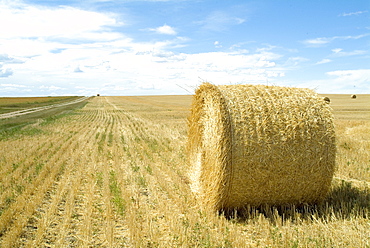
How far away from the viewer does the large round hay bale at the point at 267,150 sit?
211 inches

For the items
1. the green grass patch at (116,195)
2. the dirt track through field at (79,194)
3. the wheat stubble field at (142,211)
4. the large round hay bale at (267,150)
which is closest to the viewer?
the wheat stubble field at (142,211)

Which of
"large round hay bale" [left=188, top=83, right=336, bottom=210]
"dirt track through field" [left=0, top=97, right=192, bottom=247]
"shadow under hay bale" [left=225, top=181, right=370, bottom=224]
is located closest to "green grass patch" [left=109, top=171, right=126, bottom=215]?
"dirt track through field" [left=0, top=97, right=192, bottom=247]

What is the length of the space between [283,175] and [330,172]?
0.91m

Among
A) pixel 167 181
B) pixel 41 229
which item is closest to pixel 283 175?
pixel 167 181

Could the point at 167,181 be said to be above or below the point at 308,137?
below

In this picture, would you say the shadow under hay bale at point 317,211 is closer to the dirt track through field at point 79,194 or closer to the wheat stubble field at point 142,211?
the wheat stubble field at point 142,211

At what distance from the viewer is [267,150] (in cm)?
538

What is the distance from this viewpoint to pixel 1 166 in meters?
8.86

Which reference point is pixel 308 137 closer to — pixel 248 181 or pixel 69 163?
pixel 248 181

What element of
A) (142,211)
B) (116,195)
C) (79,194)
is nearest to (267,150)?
(142,211)

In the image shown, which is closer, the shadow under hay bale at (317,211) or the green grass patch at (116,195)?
the shadow under hay bale at (317,211)

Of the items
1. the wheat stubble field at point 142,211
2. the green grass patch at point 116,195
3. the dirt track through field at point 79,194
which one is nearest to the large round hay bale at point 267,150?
the wheat stubble field at point 142,211

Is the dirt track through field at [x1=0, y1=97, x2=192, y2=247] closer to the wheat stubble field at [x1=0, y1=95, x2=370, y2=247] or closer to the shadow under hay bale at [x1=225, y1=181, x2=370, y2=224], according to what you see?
the wheat stubble field at [x1=0, y1=95, x2=370, y2=247]

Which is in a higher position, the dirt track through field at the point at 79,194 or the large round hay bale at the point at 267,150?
the large round hay bale at the point at 267,150
